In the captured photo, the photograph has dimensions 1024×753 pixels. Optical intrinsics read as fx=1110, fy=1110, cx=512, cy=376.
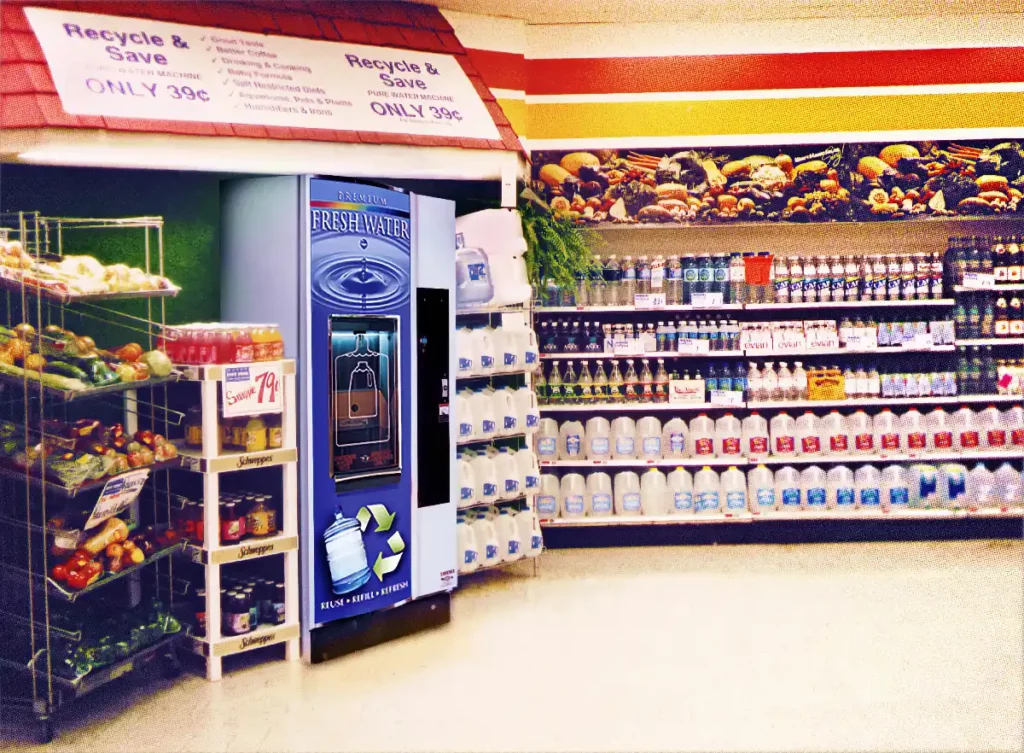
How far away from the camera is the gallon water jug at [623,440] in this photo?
24.4 feet

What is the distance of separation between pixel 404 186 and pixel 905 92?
3.53 metres

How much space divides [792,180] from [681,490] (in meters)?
2.24

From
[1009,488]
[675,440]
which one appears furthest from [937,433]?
[675,440]

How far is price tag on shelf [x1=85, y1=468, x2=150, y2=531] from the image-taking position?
4.54 m

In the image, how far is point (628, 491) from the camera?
7.41m

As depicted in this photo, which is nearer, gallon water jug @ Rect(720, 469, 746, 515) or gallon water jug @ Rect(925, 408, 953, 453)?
gallon water jug @ Rect(720, 469, 746, 515)

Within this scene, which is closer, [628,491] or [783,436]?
[628,491]

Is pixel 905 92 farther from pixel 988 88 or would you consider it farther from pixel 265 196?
pixel 265 196

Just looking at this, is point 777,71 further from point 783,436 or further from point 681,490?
point 681,490

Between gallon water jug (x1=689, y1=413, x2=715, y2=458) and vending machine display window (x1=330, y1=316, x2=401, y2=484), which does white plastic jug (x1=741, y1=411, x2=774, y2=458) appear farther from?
vending machine display window (x1=330, y1=316, x2=401, y2=484)

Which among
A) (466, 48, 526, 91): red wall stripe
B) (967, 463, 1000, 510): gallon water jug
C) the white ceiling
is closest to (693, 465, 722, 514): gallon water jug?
(967, 463, 1000, 510): gallon water jug

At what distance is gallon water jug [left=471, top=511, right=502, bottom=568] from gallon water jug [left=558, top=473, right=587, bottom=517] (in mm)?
1000

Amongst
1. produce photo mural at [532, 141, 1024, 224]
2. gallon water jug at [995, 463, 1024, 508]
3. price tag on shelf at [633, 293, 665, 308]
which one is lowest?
gallon water jug at [995, 463, 1024, 508]

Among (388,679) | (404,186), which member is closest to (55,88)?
(404,186)
